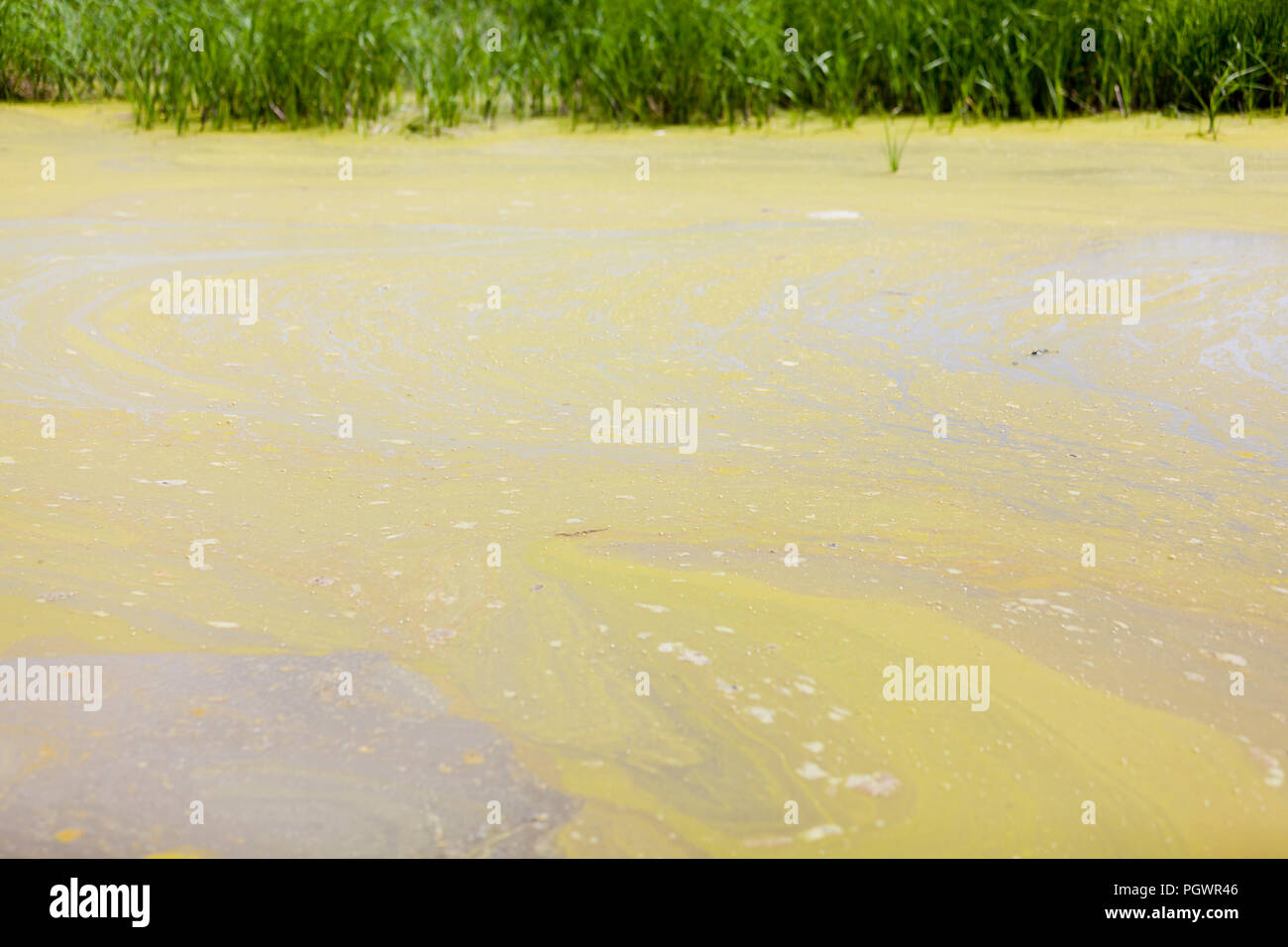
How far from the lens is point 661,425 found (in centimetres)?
213

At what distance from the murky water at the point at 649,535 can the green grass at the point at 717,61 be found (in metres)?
1.89

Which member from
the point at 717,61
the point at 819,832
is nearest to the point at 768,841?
the point at 819,832

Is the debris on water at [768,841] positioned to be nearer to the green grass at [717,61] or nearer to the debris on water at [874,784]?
the debris on water at [874,784]

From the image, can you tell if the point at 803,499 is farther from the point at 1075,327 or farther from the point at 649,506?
the point at 1075,327

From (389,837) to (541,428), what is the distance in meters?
1.08

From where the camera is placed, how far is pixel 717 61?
538 centimetres

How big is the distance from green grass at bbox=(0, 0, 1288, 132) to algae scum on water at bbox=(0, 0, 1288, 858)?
1014 mm

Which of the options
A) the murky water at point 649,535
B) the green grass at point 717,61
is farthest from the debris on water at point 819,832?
the green grass at point 717,61

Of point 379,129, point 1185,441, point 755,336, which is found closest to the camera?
point 1185,441

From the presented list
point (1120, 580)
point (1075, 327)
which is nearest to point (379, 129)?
point (1075, 327)

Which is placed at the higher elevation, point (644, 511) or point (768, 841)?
point (644, 511)

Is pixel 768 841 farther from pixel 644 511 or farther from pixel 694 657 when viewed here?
pixel 644 511

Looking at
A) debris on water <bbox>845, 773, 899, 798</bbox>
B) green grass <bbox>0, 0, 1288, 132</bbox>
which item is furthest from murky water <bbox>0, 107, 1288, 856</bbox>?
green grass <bbox>0, 0, 1288, 132</bbox>

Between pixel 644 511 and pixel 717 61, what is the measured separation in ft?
13.0
